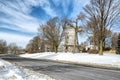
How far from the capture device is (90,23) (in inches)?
1511

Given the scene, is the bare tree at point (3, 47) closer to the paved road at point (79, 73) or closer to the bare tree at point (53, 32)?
the bare tree at point (53, 32)

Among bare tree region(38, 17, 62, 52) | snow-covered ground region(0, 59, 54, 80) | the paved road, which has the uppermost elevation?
bare tree region(38, 17, 62, 52)

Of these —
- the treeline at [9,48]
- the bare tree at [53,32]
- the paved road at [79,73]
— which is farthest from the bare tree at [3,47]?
the paved road at [79,73]

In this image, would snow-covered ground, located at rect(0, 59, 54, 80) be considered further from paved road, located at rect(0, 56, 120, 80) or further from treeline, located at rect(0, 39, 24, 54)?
treeline, located at rect(0, 39, 24, 54)

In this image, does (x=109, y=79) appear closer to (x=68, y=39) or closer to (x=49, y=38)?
(x=49, y=38)

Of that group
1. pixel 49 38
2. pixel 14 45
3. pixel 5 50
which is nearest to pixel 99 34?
pixel 49 38

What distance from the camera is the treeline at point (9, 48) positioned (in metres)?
140

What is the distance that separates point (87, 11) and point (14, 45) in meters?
133

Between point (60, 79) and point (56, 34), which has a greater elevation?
point (56, 34)

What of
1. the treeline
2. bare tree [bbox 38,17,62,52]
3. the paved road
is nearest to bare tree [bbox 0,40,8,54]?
the treeline

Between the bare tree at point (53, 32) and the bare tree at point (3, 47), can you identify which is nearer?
the bare tree at point (53, 32)

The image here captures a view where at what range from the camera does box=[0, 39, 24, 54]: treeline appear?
140 m

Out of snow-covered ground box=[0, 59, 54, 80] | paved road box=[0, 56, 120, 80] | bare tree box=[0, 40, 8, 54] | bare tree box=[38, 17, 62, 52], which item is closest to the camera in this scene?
snow-covered ground box=[0, 59, 54, 80]

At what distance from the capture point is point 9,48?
160125 millimetres
